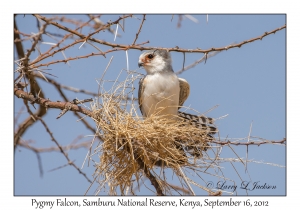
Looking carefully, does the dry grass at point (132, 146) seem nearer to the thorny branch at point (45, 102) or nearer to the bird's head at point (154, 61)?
the thorny branch at point (45, 102)

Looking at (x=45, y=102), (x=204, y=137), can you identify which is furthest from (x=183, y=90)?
(x=45, y=102)

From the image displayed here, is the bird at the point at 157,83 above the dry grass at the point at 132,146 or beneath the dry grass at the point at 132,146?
above

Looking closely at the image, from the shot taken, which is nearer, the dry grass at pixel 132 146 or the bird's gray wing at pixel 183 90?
the dry grass at pixel 132 146

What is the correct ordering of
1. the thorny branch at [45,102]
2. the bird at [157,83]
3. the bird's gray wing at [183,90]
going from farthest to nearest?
the bird's gray wing at [183,90] → the bird at [157,83] → the thorny branch at [45,102]

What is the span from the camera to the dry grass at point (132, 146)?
4062 millimetres

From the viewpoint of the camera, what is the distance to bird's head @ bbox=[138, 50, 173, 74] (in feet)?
18.6

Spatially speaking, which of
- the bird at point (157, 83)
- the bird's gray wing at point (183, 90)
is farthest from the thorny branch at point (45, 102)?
the bird's gray wing at point (183, 90)

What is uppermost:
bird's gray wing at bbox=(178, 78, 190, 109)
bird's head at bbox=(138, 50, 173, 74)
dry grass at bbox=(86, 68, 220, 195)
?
bird's head at bbox=(138, 50, 173, 74)

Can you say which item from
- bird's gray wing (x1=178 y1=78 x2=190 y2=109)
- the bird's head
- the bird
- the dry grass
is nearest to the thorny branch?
the dry grass

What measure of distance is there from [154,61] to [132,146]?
74.1 inches

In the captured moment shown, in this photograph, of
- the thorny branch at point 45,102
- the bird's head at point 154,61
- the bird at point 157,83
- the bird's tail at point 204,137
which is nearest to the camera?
the thorny branch at point 45,102

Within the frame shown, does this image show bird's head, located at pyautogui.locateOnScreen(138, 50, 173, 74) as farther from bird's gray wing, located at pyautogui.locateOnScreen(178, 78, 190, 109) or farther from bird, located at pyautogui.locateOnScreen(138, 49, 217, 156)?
bird's gray wing, located at pyautogui.locateOnScreen(178, 78, 190, 109)

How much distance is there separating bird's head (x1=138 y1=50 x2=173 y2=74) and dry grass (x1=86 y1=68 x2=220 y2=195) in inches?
54.9

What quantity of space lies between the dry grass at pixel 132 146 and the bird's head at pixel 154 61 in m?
1.39
